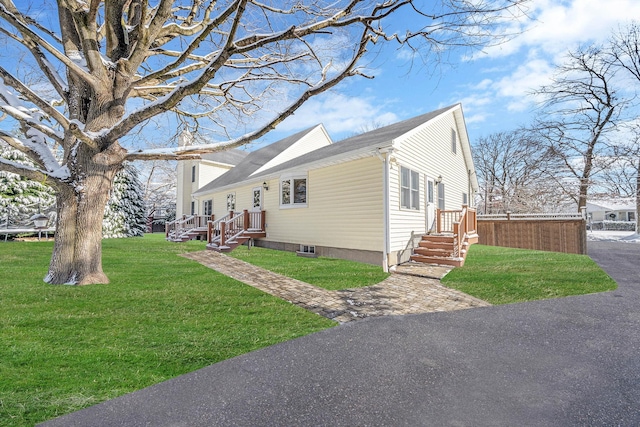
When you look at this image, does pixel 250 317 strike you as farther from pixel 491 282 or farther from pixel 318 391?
pixel 491 282

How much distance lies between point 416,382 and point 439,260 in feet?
23.0

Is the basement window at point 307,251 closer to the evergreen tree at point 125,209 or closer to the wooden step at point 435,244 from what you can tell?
the wooden step at point 435,244

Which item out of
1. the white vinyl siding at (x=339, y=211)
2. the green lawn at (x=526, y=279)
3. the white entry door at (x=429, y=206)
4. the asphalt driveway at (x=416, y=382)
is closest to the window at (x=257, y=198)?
the white vinyl siding at (x=339, y=211)

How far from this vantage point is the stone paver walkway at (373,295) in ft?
17.0

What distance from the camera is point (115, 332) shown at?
13.1ft

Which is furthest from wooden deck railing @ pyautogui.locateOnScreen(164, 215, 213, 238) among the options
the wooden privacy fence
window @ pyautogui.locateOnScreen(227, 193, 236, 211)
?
the wooden privacy fence

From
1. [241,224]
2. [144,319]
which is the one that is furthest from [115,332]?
[241,224]

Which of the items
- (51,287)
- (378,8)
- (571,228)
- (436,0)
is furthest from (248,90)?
(571,228)

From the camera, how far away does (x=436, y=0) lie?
5.59 metres

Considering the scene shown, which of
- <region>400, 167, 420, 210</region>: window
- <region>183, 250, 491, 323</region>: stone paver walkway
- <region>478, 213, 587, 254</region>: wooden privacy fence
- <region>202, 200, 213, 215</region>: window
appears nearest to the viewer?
<region>183, 250, 491, 323</region>: stone paver walkway

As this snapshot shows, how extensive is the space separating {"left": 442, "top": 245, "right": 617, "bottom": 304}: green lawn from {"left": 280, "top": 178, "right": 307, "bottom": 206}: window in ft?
19.4

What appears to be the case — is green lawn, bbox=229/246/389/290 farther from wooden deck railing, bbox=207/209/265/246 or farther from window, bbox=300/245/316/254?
wooden deck railing, bbox=207/209/265/246

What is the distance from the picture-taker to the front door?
1419cm

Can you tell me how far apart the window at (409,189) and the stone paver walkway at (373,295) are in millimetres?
2340
